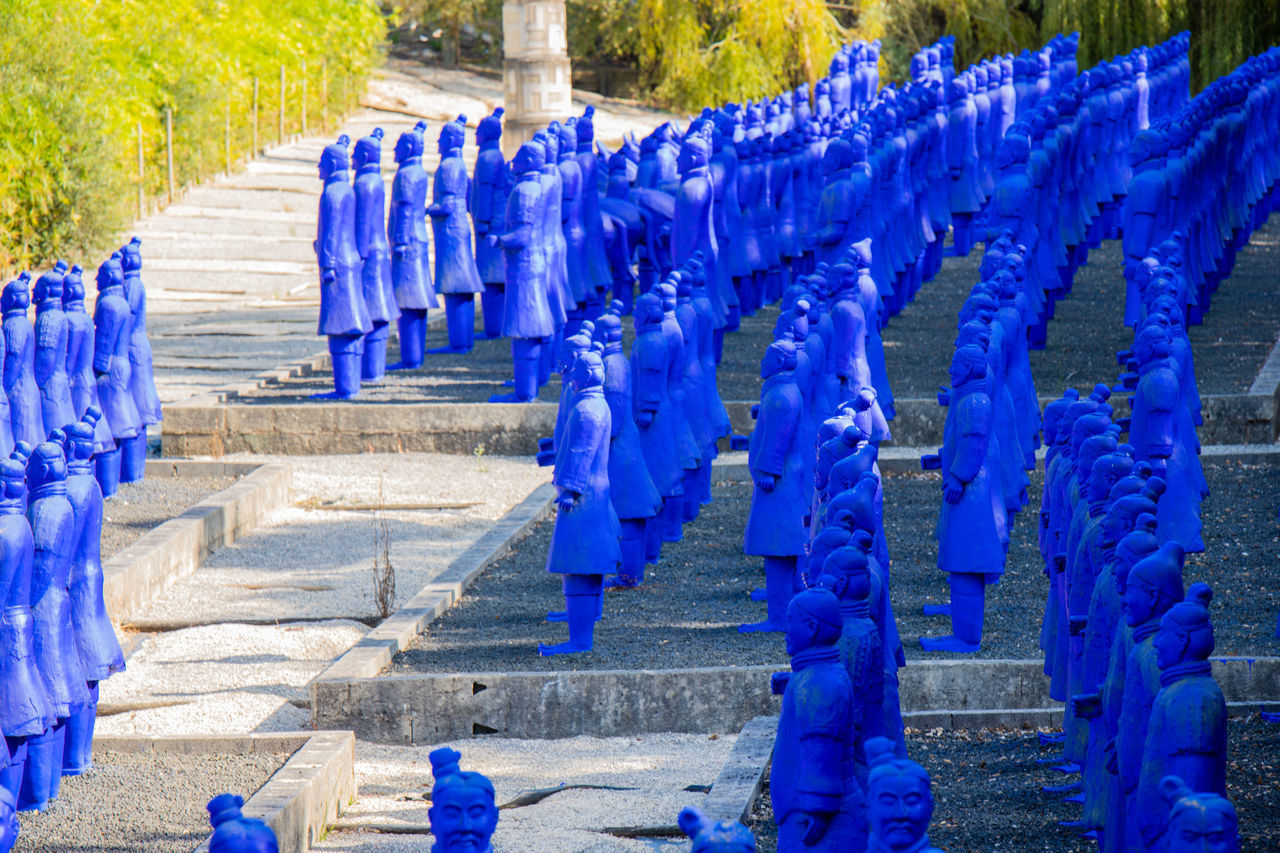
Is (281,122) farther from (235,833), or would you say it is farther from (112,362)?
(235,833)

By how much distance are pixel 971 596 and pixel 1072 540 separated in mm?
1412

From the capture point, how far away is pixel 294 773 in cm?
595

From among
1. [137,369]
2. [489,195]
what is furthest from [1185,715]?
[489,195]

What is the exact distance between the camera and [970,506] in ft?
23.4

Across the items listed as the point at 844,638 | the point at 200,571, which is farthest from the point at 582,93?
the point at 844,638

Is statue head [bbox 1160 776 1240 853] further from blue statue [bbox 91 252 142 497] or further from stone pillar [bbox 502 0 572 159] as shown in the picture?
stone pillar [bbox 502 0 572 159]

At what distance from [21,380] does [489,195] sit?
15.9ft

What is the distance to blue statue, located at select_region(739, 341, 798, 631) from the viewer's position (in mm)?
7422

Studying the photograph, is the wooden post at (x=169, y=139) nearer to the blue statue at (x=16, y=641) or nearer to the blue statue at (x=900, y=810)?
the blue statue at (x=16, y=641)

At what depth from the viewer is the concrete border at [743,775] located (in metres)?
5.46

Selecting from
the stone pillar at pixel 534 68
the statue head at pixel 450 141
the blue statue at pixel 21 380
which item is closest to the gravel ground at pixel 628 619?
the blue statue at pixel 21 380

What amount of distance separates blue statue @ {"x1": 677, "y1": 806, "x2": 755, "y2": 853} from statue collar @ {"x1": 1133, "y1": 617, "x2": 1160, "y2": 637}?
154cm

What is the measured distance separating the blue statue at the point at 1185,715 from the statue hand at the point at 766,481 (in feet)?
11.3

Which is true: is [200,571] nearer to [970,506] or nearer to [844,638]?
[970,506]
